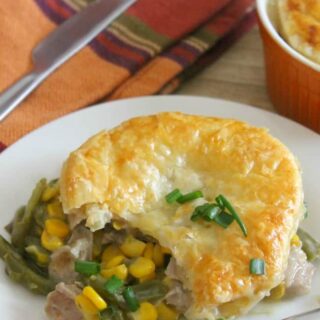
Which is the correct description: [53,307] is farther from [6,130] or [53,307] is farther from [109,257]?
[6,130]

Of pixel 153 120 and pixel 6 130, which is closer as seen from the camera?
pixel 153 120

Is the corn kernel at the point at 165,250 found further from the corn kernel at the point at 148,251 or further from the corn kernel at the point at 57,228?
the corn kernel at the point at 57,228

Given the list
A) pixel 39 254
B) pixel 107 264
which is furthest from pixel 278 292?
pixel 39 254

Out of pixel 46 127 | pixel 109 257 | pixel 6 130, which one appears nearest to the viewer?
pixel 109 257

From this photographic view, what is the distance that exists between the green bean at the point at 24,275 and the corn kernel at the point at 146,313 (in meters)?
0.33

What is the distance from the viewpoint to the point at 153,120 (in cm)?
293

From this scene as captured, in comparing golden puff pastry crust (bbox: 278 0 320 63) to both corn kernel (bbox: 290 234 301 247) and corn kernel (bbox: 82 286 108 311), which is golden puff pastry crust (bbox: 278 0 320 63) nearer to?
corn kernel (bbox: 290 234 301 247)

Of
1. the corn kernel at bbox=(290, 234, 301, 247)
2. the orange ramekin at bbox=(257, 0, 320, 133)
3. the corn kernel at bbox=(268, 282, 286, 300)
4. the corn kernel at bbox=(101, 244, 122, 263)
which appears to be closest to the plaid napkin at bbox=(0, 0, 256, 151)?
the orange ramekin at bbox=(257, 0, 320, 133)

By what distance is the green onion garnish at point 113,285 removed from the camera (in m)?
2.53

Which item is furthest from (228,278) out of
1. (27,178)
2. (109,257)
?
(27,178)

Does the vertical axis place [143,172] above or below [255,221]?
above

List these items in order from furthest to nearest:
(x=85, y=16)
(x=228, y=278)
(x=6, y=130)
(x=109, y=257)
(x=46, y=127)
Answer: (x=85, y=16) → (x=6, y=130) → (x=46, y=127) → (x=109, y=257) → (x=228, y=278)

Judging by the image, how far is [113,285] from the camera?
99.9 inches

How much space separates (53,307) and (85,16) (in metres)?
1.62
